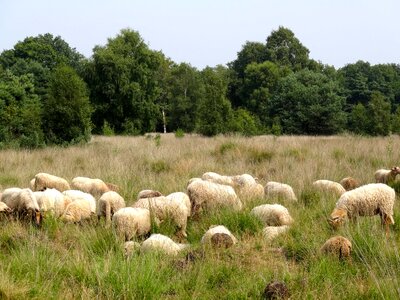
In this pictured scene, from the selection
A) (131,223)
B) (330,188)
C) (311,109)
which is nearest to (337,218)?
(330,188)

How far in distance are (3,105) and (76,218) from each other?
1970 cm

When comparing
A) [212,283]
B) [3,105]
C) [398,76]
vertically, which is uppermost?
[398,76]

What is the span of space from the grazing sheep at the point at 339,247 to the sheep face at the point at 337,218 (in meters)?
0.70

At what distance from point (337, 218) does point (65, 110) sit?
1549 centimetres

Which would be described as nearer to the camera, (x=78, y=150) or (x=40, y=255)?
(x=40, y=255)

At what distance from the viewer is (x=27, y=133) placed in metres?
20.1

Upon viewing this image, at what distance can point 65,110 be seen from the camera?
18578 mm

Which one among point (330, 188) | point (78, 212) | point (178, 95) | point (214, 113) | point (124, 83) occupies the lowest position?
point (78, 212)

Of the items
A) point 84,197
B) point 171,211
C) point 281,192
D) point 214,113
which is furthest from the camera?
point 214,113

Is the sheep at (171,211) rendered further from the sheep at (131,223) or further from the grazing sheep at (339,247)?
the grazing sheep at (339,247)

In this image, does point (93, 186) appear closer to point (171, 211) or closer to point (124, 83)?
point (171, 211)

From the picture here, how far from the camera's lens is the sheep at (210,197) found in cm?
648

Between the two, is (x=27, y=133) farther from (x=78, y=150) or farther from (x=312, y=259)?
(x=312, y=259)

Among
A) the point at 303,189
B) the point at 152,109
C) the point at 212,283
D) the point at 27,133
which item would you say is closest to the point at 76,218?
the point at 212,283
